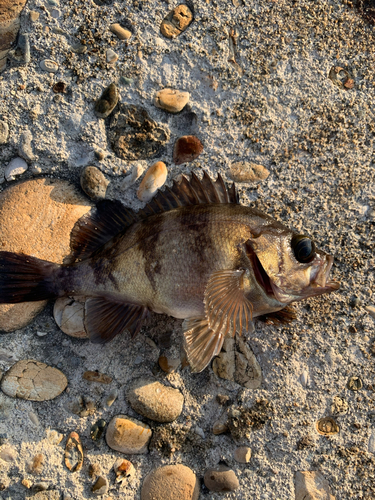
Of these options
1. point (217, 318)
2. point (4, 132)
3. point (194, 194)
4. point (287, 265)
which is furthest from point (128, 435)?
point (4, 132)

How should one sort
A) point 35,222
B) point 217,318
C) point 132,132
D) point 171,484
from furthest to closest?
point 132,132, point 35,222, point 171,484, point 217,318

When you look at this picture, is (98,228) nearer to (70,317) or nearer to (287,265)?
(70,317)

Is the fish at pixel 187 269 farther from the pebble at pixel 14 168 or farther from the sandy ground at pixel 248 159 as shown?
the pebble at pixel 14 168

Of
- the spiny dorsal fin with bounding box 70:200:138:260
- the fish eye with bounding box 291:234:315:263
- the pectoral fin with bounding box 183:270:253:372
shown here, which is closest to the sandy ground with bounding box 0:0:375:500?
the spiny dorsal fin with bounding box 70:200:138:260

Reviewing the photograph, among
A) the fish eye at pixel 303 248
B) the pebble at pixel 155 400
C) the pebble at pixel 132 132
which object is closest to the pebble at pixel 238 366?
the pebble at pixel 155 400

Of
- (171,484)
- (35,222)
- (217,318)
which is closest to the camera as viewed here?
(217,318)

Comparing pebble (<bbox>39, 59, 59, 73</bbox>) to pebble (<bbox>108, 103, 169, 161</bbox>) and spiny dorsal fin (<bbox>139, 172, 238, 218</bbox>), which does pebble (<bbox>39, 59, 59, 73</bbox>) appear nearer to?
pebble (<bbox>108, 103, 169, 161</bbox>)
